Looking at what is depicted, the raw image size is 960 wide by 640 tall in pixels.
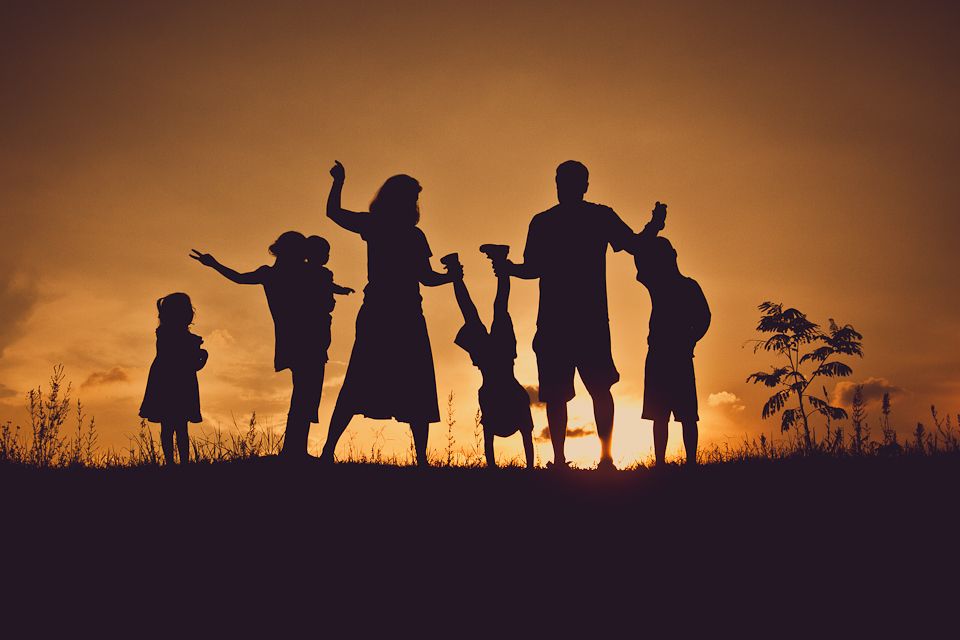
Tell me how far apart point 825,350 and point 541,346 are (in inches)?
428

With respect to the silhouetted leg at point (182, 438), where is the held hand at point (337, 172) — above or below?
above

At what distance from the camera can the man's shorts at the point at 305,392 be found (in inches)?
343

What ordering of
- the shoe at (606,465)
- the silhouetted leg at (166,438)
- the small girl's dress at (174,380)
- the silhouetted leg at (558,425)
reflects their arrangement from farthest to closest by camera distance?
the small girl's dress at (174,380) < the silhouetted leg at (166,438) < the silhouetted leg at (558,425) < the shoe at (606,465)

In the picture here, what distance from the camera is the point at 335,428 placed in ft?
27.0

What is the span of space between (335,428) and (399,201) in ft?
7.96

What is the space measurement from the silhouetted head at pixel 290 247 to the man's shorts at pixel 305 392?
1.31 m

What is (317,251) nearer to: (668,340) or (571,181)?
(571,181)

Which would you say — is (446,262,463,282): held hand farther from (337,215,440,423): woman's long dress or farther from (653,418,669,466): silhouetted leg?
(653,418,669,466): silhouetted leg

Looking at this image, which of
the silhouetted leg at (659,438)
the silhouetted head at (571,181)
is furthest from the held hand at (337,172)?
the silhouetted leg at (659,438)

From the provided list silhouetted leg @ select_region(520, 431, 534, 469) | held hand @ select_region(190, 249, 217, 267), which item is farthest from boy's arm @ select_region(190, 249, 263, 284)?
silhouetted leg @ select_region(520, 431, 534, 469)

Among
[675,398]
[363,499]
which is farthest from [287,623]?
[675,398]

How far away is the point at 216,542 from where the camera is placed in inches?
254

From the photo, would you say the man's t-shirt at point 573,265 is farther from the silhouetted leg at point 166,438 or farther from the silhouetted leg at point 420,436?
the silhouetted leg at point 166,438

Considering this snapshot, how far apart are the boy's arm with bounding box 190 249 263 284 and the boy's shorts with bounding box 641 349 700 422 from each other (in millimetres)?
4535
